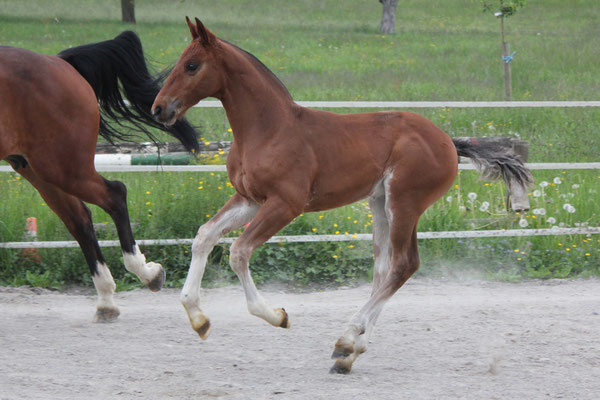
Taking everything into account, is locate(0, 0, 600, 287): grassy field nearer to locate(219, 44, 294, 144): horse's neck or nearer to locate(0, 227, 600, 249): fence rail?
locate(0, 227, 600, 249): fence rail

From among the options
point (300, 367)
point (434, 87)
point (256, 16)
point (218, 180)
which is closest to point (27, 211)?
point (218, 180)

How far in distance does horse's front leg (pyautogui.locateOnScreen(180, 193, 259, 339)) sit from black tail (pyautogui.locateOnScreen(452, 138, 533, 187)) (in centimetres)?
133

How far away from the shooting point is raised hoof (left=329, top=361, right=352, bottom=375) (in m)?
3.73

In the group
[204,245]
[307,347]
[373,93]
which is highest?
[204,245]

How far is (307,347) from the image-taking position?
4242 millimetres

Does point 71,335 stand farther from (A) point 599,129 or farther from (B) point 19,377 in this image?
(A) point 599,129

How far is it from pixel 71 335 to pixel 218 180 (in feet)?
8.12

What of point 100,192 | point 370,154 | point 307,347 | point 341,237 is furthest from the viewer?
point 341,237

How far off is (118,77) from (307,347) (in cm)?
236

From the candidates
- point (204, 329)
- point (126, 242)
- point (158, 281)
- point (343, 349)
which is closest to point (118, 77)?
point (126, 242)

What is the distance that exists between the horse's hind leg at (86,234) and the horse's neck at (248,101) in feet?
5.10

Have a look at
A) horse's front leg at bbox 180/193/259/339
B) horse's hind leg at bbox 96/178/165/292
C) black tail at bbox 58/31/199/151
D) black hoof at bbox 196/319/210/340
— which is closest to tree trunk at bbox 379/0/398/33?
black tail at bbox 58/31/199/151

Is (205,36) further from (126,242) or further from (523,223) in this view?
(523,223)

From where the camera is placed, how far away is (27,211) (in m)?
6.25
